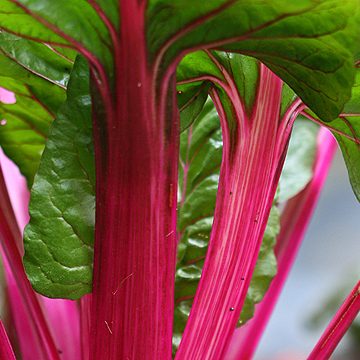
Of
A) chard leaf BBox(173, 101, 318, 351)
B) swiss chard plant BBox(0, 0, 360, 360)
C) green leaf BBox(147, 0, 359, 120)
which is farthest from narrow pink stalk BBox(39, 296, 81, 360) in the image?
green leaf BBox(147, 0, 359, 120)

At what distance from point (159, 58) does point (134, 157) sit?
0.30 feet

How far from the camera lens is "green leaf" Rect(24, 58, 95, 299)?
635 mm

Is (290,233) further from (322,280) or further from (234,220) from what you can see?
(234,220)

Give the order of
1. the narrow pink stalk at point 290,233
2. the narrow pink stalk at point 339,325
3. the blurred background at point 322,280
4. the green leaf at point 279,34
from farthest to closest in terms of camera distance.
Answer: the blurred background at point 322,280
the narrow pink stalk at point 290,233
the narrow pink stalk at point 339,325
the green leaf at point 279,34

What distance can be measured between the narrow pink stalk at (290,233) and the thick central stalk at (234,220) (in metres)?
0.38

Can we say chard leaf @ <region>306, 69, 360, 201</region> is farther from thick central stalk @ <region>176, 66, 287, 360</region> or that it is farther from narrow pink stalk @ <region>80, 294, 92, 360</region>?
narrow pink stalk @ <region>80, 294, 92, 360</region>

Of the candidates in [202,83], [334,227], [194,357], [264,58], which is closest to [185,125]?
[202,83]

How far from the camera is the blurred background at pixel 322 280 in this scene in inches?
46.4

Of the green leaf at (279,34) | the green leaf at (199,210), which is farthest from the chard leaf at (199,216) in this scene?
the green leaf at (279,34)

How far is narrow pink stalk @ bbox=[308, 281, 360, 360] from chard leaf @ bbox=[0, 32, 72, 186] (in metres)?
0.42

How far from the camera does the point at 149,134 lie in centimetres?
57

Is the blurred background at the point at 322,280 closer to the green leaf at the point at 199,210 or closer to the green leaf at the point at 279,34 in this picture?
the green leaf at the point at 199,210

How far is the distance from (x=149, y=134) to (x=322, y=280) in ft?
2.62

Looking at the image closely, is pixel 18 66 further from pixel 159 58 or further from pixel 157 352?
pixel 157 352
